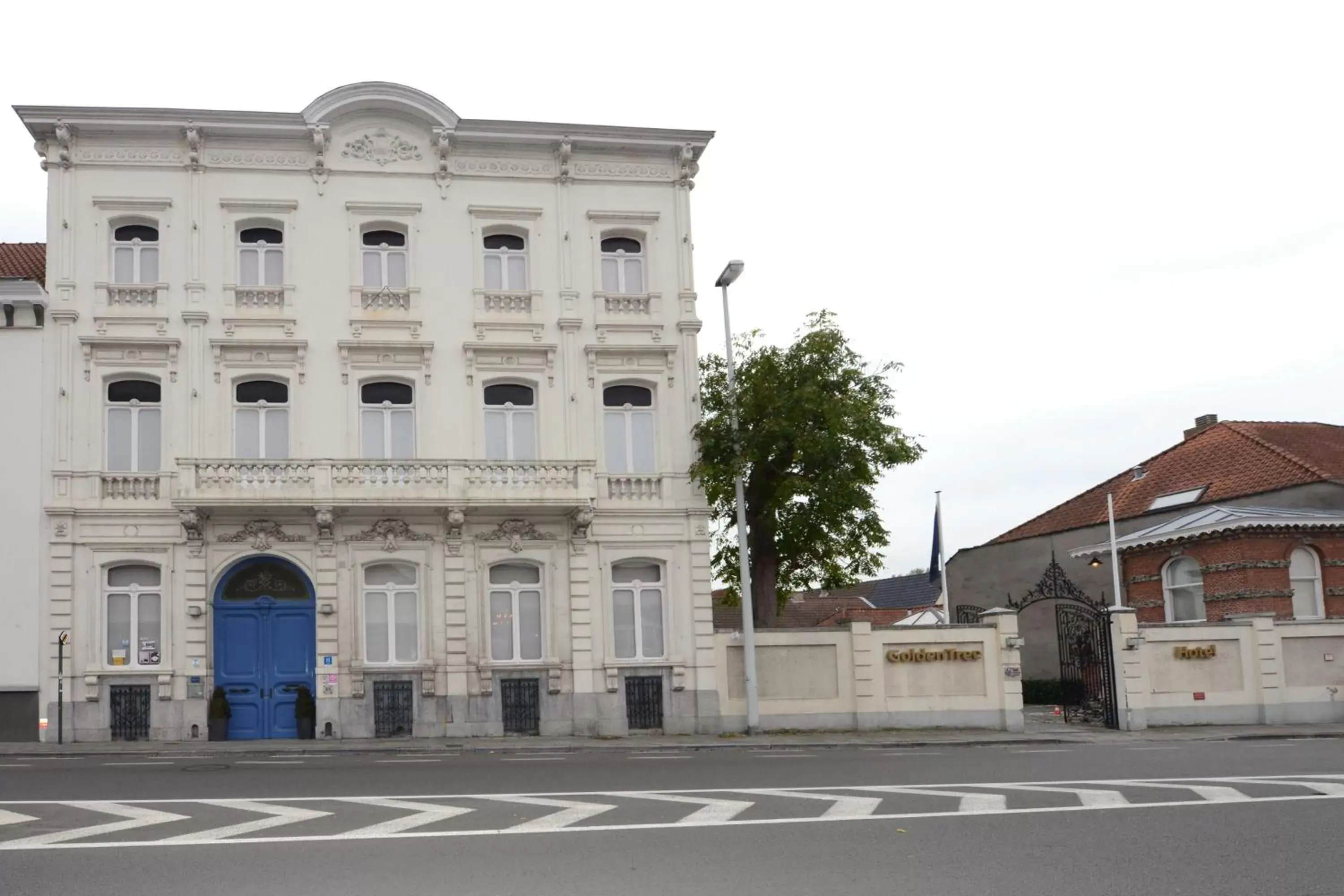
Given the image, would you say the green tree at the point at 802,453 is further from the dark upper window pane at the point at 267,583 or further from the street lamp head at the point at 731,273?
the dark upper window pane at the point at 267,583

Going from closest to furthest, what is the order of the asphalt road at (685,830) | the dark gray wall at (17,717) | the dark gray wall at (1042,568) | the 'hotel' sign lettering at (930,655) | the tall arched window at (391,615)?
the asphalt road at (685,830), the dark gray wall at (17,717), the tall arched window at (391,615), the 'hotel' sign lettering at (930,655), the dark gray wall at (1042,568)

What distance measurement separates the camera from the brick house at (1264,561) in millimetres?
30844

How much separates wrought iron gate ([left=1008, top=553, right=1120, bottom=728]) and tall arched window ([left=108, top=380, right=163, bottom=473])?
58.4 feet

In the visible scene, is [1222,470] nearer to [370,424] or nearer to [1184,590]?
[1184,590]

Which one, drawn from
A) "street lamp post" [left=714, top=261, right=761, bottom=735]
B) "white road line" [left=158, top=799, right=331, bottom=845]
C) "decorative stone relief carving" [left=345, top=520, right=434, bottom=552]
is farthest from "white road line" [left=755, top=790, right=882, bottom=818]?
"decorative stone relief carving" [left=345, top=520, right=434, bottom=552]

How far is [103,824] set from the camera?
39.7 ft

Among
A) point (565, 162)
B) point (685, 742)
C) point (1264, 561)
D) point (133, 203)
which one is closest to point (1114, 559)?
point (1264, 561)

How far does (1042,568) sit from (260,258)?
963 inches

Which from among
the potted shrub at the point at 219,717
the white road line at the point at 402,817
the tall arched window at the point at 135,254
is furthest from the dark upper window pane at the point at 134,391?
the white road line at the point at 402,817

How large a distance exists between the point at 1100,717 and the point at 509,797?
18550mm

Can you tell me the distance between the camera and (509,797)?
46.3 feet

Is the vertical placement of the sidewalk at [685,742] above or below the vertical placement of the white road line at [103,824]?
below

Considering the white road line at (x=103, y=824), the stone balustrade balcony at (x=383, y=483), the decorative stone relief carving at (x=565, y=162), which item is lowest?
the white road line at (x=103, y=824)

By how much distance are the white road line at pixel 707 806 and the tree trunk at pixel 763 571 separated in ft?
51.1
